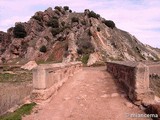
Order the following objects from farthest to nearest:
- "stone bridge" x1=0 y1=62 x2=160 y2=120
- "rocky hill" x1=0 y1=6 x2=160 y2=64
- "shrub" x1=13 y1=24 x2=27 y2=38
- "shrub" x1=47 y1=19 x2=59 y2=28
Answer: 1. "shrub" x1=47 y1=19 x2=59 y2=28
2. "shrub" x1=13 y1=24 x2=27 y2=38
3. "rocky hill" x1=0 y1=6 x2=160 y2=64
4. "stone bridge" x1=0 y1=62 x2=160 y2=120

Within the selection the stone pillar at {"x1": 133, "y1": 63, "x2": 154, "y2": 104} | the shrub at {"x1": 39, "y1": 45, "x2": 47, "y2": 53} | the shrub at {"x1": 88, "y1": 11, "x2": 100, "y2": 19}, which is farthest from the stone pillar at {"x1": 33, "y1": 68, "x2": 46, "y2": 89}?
the shrub at {"x1": 88, "y1": 11, "x2": 100, "y2": 19}

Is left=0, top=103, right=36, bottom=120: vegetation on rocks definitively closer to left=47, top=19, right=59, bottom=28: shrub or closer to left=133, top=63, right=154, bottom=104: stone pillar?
left=133, top=63, right=154, bottom=104: stone pillar

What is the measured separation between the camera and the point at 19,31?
63500 mm

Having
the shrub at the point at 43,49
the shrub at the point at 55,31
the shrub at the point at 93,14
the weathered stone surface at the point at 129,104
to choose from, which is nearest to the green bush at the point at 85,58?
the shrub at the point at 43,49

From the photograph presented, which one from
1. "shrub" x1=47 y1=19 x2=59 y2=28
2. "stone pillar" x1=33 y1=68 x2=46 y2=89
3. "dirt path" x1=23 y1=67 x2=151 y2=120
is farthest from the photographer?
"shrub" x1=47 y1=19 x2=59 y2=28

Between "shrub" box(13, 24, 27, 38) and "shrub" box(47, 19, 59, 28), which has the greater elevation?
"shrub" box(47, 19, 59, 28)

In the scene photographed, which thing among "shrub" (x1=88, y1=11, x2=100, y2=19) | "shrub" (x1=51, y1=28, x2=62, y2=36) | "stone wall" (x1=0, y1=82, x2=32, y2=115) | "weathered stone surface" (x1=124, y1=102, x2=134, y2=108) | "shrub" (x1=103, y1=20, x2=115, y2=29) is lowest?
"stone wall" (x1=0, y1=82, x2=32, y2=115)

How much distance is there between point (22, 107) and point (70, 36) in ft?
140

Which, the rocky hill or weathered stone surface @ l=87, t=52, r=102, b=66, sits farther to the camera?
the rocky hill

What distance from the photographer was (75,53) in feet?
153

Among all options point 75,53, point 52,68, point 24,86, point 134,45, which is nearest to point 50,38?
point 75,53

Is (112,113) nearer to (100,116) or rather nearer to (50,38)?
(100,116)

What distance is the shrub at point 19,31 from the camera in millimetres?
63219

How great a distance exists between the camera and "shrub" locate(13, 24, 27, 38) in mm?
63219
